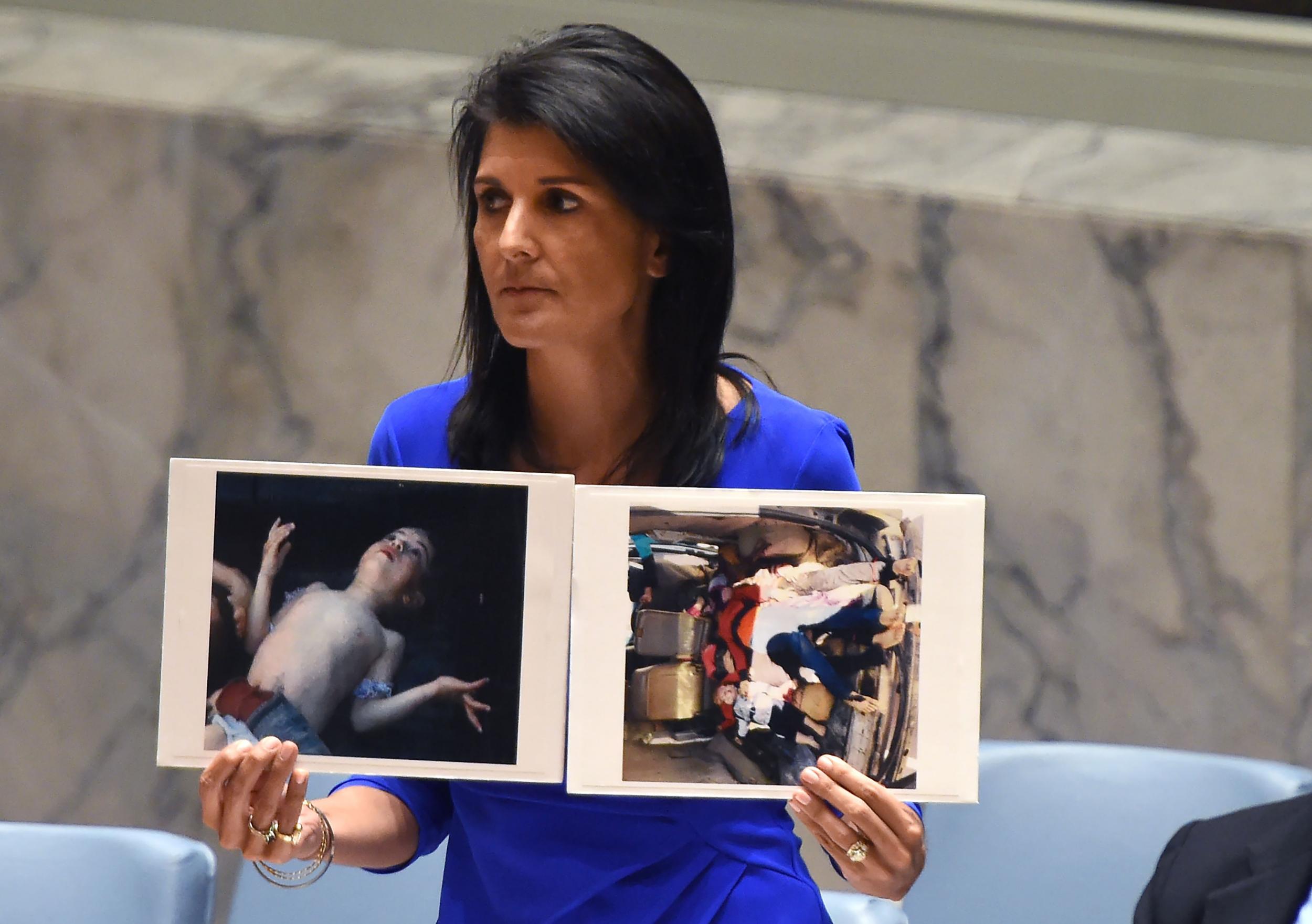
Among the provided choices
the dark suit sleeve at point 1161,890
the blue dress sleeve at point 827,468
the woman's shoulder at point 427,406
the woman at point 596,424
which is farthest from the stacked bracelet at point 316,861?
the dark suit sleeve at point 1161,890

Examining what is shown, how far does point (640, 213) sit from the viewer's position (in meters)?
1.46

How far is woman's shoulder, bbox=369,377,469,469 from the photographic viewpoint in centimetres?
155

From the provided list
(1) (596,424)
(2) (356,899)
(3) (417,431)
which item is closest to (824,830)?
(1) (596,424)

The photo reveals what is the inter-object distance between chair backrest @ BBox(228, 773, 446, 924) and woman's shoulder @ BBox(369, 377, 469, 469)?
691 millimetres

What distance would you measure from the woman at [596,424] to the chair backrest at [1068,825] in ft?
2.42

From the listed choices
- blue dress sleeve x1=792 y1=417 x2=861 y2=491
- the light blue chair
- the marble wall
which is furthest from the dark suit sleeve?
the marble wall

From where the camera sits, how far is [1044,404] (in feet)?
9.50

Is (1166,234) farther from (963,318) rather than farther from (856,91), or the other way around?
(856,91)

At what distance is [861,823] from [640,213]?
1.95 ft

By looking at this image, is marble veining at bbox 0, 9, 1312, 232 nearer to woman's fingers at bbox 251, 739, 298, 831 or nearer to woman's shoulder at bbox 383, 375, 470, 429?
woman's shoulder at bbox 383, 375, 470, 429

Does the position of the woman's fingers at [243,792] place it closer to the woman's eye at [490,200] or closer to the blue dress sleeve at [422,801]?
the blue dress sleeve at [422,801]

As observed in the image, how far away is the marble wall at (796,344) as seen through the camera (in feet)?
8.66

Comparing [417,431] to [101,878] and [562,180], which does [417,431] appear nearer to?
[562,180]

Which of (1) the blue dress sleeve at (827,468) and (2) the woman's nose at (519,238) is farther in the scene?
(1) the blue dress sleeve at (827,468)
